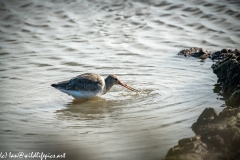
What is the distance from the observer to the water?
683 cm

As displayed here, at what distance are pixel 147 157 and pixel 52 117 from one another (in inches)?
97.1

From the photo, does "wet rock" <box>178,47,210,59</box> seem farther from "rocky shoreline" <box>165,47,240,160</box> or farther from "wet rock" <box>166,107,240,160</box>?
"wet rock" <box>166,107,240,160</box>

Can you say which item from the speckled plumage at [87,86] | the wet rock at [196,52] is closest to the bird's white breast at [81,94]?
the speckled plumage at [87,86]

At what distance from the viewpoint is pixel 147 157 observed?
19.7 ft

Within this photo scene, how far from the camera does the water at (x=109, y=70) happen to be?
269 inches

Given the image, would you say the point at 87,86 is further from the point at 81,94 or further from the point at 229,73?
the point at 229,73

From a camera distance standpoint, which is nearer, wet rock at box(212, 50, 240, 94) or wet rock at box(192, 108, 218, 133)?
wet rock at box(192, 108, 218, 133)

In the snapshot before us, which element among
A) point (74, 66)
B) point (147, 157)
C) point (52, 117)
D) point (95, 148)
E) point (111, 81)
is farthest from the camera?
point (74, 66)

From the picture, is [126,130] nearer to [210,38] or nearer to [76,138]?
[76,138]

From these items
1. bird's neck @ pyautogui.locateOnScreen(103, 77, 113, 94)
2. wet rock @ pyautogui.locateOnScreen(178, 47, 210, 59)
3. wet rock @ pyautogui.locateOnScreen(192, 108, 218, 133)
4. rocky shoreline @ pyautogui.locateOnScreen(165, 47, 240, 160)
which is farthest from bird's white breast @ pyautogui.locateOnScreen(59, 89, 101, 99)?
wet rock @ pyautogui.locateOnScreen(178, 47, 210, 59)

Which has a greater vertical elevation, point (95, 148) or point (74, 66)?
point (74, 66)

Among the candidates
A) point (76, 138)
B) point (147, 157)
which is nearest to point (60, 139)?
point (76, 138)

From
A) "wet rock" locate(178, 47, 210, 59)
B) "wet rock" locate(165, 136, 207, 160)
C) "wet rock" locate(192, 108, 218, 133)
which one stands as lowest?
"wet rock" locate(165, 136, 207, 160)

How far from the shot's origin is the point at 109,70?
35.1 feet
